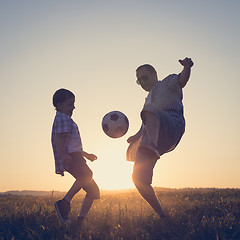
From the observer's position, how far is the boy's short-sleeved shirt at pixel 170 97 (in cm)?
484

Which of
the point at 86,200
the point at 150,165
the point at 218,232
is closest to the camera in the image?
the point at 218,232

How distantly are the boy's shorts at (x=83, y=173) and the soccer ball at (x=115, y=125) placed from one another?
0.74 m

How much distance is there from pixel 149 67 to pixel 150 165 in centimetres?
171

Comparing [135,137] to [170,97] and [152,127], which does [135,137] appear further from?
[170,97]

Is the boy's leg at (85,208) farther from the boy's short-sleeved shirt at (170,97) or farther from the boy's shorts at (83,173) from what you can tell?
the boy's short-sleeved shirt at (170,97)

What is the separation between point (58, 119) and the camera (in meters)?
5.21

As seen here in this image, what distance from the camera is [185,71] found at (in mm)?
4625

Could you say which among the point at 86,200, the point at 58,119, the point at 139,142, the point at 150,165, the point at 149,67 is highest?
the point at 149,67

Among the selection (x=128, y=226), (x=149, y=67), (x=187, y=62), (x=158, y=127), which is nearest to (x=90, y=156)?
(x=158, y=127)

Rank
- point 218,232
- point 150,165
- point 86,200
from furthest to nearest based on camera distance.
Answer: point 86,200, point 150,165, point 218,232

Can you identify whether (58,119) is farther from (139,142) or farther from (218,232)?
(218,232)

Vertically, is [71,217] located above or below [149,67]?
below

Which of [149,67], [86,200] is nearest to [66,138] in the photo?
[86,200]

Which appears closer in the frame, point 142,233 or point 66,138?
point 142,233
